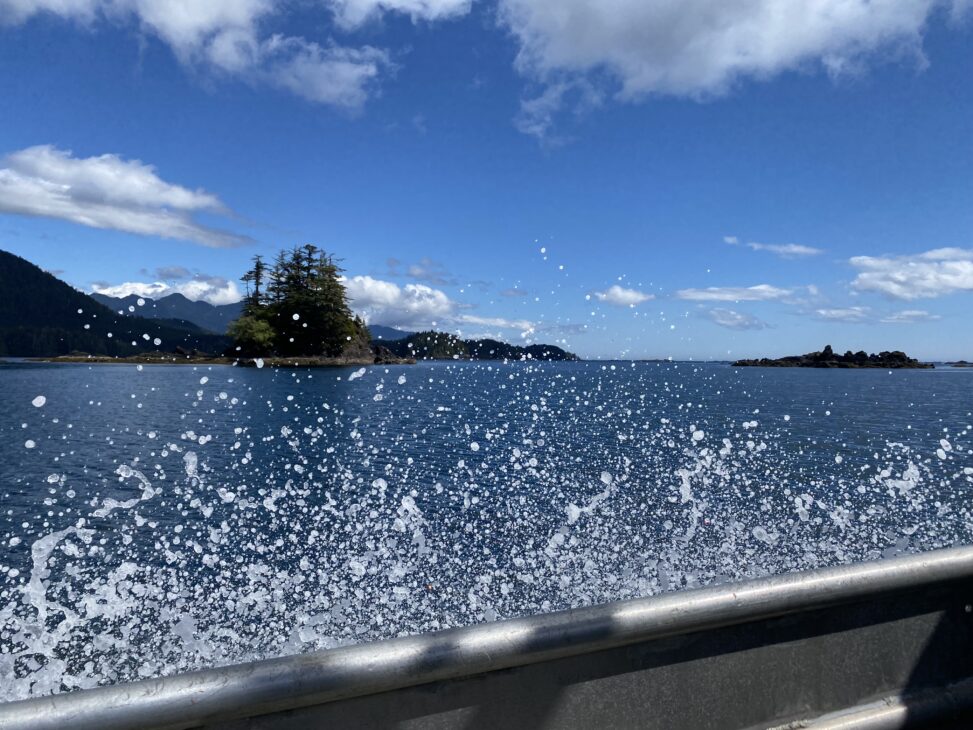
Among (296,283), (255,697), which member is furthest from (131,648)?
(296,283)

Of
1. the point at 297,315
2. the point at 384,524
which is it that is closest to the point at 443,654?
the point at 384,524

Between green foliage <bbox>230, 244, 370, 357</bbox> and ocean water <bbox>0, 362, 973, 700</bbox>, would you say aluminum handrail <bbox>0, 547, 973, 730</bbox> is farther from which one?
green foliage <bbox>230, 244, 370, 357</bbox>

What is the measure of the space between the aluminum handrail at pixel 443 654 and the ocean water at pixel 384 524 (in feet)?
22.0

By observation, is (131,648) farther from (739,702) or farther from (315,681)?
(739,702)

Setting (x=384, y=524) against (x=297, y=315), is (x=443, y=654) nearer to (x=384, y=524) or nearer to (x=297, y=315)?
(x=384, y=524)

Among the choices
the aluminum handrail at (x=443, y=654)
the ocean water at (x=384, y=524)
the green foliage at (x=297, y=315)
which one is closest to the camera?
the aluminum handrail at (x=443, y=654)

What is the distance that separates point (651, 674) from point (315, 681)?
1479 millimetres

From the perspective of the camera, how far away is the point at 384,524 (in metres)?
14.0

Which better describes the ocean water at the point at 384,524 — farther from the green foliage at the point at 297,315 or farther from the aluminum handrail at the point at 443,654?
the green foliage at the point at 297,315

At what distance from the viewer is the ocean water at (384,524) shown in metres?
8.84

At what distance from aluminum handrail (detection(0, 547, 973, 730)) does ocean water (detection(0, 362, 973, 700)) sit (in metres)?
6.72

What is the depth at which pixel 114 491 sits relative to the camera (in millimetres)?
17266

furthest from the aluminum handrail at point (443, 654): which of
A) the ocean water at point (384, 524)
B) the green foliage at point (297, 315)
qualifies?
the green foliage at point (297, 315)

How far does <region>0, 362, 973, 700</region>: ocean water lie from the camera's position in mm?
8844
